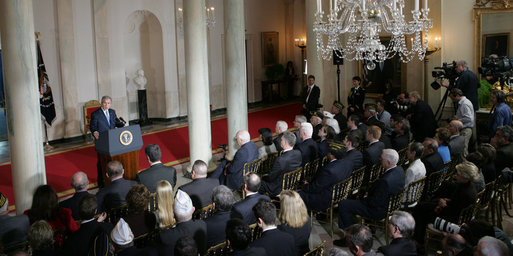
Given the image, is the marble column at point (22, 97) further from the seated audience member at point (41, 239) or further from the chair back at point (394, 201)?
the chair back at point (394, 201)

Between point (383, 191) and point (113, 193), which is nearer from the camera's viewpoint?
point (113, 193)

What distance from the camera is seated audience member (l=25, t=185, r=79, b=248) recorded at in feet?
17.2

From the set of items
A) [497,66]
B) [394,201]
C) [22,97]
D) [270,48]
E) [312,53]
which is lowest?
[394,201]

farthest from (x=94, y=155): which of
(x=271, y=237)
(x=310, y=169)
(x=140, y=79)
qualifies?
(x=271, y=237)

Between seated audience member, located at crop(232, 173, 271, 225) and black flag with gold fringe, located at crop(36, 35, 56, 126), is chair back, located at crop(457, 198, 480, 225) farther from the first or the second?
black flag with gold fringe, located at crop(36, 35, 56, 126)

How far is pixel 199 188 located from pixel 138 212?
1.05m

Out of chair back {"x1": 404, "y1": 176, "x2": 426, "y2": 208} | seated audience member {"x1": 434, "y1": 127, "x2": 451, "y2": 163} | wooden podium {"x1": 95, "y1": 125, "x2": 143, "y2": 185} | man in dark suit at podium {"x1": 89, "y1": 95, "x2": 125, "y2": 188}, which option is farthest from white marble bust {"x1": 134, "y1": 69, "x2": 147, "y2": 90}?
chair back {"x1": 404, "y1": 176, "x2": 426, "y2": 208}

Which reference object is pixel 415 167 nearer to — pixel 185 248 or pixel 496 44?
pixel 185 248

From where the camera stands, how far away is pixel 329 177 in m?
6.61

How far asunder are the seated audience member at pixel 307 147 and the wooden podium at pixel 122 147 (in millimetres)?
2598

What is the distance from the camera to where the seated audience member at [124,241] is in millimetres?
4430

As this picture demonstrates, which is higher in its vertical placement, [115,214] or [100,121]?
[100,121]

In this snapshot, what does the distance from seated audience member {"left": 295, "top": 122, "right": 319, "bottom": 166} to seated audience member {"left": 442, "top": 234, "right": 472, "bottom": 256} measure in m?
3.69

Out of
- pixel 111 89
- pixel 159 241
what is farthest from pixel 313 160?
pixel 111 89
